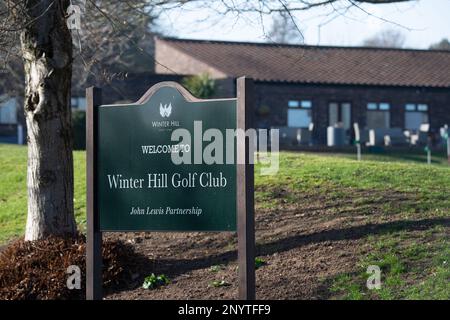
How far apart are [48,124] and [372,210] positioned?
419 centimetres

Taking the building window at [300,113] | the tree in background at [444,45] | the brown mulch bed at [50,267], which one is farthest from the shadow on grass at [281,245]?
the tree in background at [444,45]

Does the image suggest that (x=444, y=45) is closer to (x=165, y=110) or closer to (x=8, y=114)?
(x=8, y=114)

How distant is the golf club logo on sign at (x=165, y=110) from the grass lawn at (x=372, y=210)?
91.9 inches

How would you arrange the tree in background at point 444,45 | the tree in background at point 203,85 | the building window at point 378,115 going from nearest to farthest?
1. the tree in background at point 203,85
2. the building window at point 378,115
3. the tree in background at point 444,45

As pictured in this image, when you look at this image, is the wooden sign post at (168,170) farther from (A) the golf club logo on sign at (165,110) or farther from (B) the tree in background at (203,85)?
(B) the tree in background at (203,85)

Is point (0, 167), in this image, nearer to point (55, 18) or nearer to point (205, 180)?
point (55, 18)

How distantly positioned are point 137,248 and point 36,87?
2.31 meters

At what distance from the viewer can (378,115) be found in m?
39.6

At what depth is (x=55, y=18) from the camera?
10195mm

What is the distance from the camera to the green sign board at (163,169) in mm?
7652

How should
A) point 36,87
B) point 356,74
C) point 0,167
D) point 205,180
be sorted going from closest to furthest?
point 205,180, point 36,87, point 0,167, point 356,74

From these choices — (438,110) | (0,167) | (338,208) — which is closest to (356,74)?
(438,110)

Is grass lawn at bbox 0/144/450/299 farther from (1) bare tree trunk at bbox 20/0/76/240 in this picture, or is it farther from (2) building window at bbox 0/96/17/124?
(2) building window at bbox 0/96/17/124
